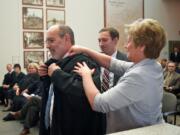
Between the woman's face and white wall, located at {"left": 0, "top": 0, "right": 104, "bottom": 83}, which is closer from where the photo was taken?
the woman's face

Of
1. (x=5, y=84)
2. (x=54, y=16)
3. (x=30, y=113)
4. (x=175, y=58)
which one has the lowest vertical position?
(x=30, y=113)

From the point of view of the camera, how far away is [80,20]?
994cm

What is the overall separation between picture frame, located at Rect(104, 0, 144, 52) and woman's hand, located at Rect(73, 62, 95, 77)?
8623mm

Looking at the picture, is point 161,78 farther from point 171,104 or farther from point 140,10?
point 140,10

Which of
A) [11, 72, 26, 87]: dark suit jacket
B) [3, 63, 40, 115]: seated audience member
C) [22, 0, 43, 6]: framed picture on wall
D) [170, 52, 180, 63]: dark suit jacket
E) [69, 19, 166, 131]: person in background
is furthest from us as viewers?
[170, 52, 180, 63]: dark suit jacket

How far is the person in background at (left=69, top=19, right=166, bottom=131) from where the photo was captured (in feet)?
4.33

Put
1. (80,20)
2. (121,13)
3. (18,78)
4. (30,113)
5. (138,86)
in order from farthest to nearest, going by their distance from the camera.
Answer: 1. (121,13)
2. (80,20)
3. (18,78)
4. (30,113)
5. (138,86)

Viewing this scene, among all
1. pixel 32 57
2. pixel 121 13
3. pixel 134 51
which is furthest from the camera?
pixel 121 13

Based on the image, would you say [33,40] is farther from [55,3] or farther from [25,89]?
[25,89]

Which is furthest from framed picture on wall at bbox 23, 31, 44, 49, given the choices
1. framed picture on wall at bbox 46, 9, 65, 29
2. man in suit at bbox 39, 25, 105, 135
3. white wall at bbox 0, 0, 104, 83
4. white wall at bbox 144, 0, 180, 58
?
man in suit at bbox 39, 25, 105, 135

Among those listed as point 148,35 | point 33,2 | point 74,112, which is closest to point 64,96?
point 74,112

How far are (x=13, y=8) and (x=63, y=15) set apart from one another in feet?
5.57

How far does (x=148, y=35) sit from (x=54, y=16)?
847 centimetres

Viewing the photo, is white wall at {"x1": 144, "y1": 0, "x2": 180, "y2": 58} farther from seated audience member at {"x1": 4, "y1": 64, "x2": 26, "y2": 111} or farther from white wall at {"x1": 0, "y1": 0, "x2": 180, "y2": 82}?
seated audience member at {"x1": 4, "y1": 64, "x2": 26, "y2": 111}
